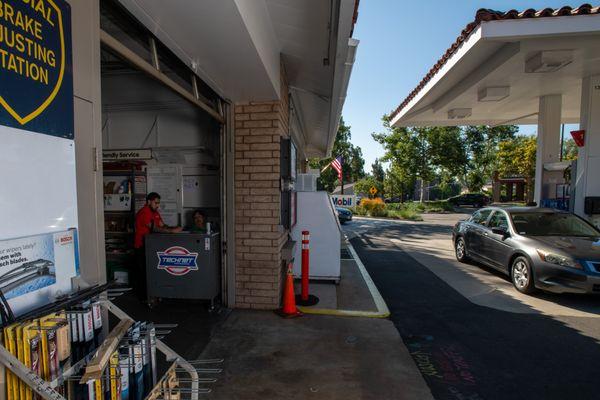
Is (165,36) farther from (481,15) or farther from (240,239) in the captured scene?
(481,15)

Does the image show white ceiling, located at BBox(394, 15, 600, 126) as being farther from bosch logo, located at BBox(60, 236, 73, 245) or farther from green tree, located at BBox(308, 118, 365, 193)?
green tree, located at BBox(308, 118, 365, 193)

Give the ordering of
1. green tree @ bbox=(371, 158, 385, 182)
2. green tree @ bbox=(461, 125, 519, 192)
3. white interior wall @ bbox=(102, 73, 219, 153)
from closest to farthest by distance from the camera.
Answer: white interior wall @ bbox=(102, 73, 219, 153) → green tree @ bbox=(461, 125, 519, 192) → green tree @ bbox=(371, 158, 385, 182)

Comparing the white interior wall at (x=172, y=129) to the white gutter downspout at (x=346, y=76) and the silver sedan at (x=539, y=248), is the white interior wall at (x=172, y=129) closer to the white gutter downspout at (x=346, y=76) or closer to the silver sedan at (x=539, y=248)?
the white gutter downspout at (x=346, y=76)

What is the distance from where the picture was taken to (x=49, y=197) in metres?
1.55

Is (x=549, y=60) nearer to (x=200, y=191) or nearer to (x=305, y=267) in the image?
(x=305, y=267)

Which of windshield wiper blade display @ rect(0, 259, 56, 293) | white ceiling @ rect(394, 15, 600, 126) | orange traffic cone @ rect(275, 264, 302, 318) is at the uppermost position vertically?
white ceiling @ rect(394, 15, 600, 126)

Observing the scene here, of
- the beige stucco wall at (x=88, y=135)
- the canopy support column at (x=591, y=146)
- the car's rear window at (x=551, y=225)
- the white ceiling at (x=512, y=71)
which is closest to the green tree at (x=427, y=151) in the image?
the white ceiling at (x=512, y=71)

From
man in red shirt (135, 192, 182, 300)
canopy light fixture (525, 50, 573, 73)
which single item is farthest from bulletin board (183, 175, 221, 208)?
canopy light fixture (525, 50, 573, 73)

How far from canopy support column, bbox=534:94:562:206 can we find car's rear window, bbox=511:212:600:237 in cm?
266

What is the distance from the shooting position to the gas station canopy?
538 cm

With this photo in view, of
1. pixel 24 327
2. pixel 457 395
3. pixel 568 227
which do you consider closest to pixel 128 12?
pixel 24 327

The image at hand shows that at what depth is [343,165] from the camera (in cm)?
3281

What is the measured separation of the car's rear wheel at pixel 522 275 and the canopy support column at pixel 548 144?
4.01 m

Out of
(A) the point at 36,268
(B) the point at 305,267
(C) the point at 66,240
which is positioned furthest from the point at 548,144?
(A) the point at 36,268
